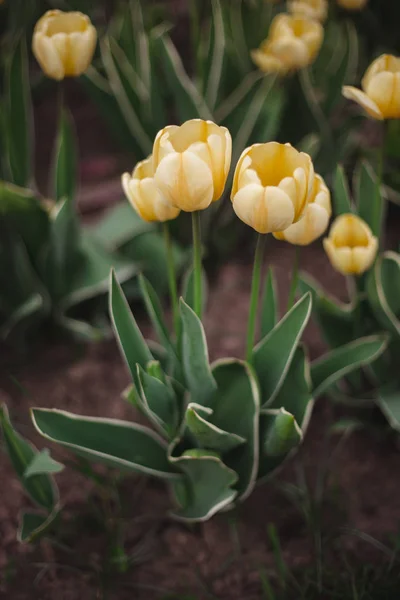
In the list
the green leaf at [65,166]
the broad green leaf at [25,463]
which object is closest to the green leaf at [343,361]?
the broad green leaf at [25,463]

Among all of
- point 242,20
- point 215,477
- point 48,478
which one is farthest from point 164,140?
point 242,20

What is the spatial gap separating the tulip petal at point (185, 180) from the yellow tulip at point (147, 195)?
84 millimetres

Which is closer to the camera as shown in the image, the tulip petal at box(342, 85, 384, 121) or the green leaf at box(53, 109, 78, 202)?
the tulip petal at box(342, 85, 384, 121)

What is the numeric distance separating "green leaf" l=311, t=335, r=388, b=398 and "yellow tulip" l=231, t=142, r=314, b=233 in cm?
34

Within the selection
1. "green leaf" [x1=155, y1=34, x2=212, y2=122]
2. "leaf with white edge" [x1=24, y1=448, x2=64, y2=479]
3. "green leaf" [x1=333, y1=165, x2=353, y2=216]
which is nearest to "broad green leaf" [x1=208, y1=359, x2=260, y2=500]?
"leaf with white edge" [x1=24, y1=448, x2=64, y2=479]

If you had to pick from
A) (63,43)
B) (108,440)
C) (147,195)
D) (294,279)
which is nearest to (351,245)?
(294,279)

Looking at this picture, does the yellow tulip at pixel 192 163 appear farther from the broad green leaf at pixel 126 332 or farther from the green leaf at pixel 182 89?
the green leaf at pixel 182 89

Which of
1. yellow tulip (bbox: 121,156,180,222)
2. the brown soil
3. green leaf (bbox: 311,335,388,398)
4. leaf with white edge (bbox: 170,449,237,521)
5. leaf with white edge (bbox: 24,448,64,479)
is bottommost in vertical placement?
the brown soil

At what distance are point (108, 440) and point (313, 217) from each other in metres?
0.43

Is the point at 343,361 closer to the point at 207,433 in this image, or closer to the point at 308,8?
the point at 207,433

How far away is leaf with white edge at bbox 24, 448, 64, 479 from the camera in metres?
0.96

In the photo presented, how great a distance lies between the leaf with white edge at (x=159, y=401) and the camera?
954mm

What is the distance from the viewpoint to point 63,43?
3.80 feet

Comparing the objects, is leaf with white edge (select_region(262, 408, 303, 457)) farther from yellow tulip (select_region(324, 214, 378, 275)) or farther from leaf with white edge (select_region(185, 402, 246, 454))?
yellow tulip (select_region(324, 214, 378, 275))
